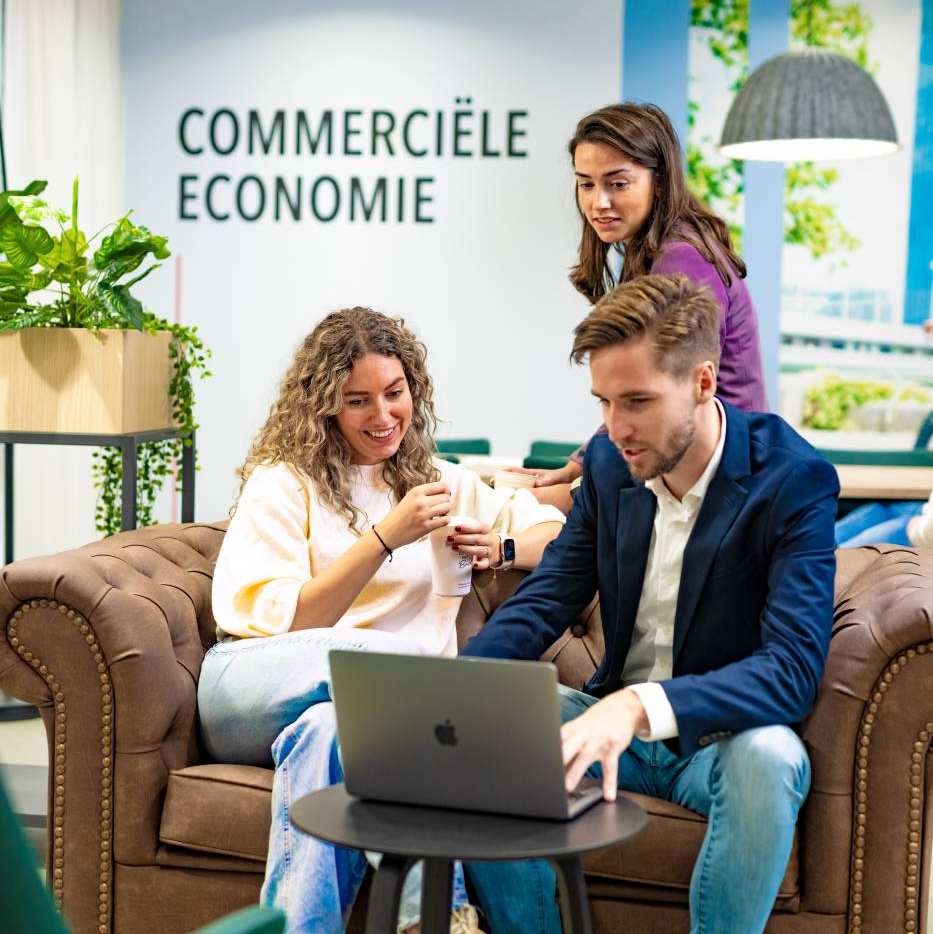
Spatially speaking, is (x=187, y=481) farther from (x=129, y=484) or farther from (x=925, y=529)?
(x=925, y=529)

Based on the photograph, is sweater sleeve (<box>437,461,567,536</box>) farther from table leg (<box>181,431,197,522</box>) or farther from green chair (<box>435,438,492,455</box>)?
green chair (<box>435,438,492,455</box>)

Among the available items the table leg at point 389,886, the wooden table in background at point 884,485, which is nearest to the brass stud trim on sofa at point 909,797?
the table leg at point 389,886

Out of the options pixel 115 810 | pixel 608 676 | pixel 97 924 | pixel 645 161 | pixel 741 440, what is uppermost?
pixel 645 161

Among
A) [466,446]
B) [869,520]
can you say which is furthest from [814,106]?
[466,446]

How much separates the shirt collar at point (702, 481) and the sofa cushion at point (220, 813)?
836 mm

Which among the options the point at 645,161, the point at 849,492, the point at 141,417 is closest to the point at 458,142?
the point at 849,492

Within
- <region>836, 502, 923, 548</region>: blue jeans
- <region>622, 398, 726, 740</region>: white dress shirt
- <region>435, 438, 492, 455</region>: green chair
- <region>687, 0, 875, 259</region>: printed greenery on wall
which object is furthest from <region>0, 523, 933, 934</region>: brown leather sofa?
<region>687, 0, 875, 259</region>: printed greenery on wall

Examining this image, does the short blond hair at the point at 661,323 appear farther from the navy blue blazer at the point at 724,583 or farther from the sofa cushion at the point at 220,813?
the sofa cushion at the point at 220,813

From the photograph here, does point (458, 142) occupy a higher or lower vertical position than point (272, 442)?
higher

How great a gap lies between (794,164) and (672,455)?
449 centimetres

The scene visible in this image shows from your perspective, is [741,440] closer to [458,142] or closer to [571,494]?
[571,494]

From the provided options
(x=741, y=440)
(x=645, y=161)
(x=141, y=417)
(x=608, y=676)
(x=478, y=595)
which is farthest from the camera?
(x=141, y=417)

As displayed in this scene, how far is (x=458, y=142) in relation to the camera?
6.34m

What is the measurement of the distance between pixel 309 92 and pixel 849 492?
348 centimetres
